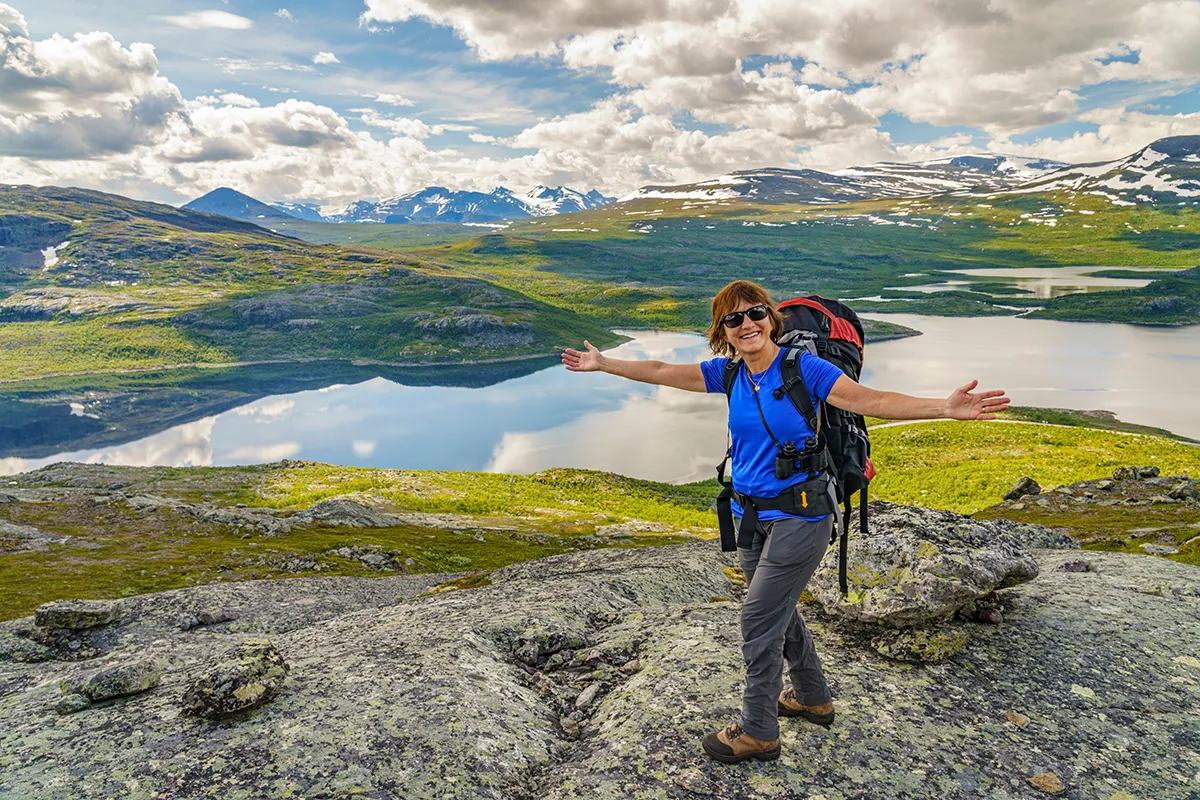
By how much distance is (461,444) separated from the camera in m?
121

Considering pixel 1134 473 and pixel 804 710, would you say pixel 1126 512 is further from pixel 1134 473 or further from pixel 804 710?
pixel 804 710

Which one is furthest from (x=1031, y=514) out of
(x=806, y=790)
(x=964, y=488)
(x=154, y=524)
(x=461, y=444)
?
(x=461, y=444)

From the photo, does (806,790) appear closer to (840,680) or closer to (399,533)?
(840,680)

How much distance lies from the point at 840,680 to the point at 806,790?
2.66m

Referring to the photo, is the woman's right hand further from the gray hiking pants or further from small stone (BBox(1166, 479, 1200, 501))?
small stone (BBox(1166, 479, 1200, 501))

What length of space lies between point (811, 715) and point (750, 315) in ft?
18.8

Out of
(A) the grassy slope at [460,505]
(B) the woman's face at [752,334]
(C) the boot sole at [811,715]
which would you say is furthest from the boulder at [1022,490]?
(B) the woman's face at [752,334]

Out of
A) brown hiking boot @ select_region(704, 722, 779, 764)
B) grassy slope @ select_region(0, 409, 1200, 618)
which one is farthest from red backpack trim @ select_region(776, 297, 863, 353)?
grassy slope @ select_region(0, 409, 1200, 618)

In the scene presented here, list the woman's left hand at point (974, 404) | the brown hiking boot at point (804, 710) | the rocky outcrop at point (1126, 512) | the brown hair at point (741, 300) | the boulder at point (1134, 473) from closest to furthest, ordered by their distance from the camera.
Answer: the woman's left hand at point (974, 404) → the brown hair at point (741, 300) → the brown hiking boot at point (804, 710) → the rocky outcrop at point (1126, 512) → the boulder at point (1134, 473)

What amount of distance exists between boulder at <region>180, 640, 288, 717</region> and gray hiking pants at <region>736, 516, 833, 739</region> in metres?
7.48

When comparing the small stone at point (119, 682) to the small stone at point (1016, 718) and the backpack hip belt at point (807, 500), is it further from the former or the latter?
the small stone at point (1016, 718)

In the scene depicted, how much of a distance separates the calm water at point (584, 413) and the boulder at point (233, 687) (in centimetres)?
8406

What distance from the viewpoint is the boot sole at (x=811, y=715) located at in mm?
8555

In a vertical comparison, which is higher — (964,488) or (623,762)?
(623,762)
